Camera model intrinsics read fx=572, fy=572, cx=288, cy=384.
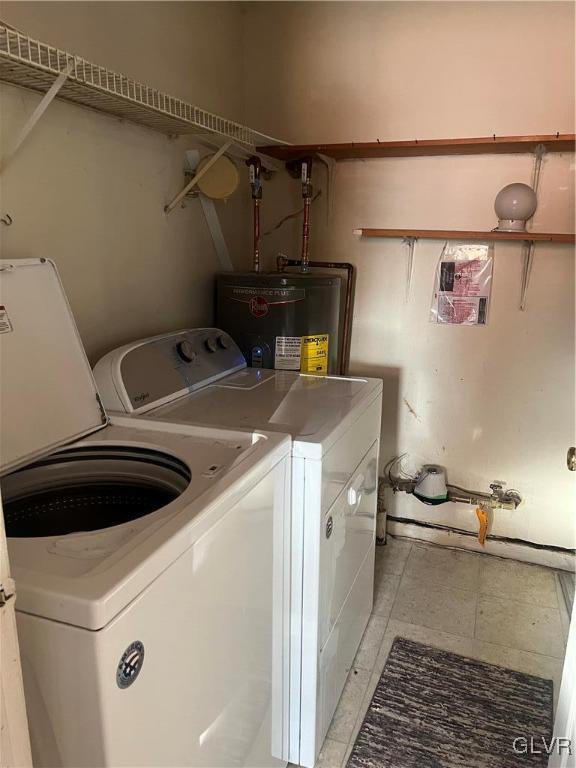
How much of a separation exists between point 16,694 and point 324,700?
3.80 feet

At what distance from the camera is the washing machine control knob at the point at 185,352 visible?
5.67 ft

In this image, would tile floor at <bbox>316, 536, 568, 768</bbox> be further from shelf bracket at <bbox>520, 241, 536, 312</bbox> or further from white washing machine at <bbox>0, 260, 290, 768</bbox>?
shelf bracket at <bbox>520, 241, 536, 312</bbox>

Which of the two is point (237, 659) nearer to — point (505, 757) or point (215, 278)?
point (505, 757)

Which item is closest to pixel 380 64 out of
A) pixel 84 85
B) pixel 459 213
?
pixel 459 213

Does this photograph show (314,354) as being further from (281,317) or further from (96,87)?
(96,87)

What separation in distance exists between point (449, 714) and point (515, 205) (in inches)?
68.3

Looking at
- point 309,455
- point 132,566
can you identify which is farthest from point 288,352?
point 132,566

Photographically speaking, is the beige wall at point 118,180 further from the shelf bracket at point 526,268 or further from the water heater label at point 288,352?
the shelf bracket at point 526,268

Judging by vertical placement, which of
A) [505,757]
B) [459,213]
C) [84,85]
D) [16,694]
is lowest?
[505,757]

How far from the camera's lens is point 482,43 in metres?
2.18

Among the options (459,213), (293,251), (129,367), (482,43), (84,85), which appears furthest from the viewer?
(293,251)

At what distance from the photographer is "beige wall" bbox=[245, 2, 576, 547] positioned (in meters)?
2.17

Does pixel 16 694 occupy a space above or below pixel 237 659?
above

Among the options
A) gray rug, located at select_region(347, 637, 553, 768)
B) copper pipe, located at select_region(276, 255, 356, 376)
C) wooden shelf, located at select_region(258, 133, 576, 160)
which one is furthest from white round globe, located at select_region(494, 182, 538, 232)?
gray rug, located at select_region(347, 637, 553, 768)
